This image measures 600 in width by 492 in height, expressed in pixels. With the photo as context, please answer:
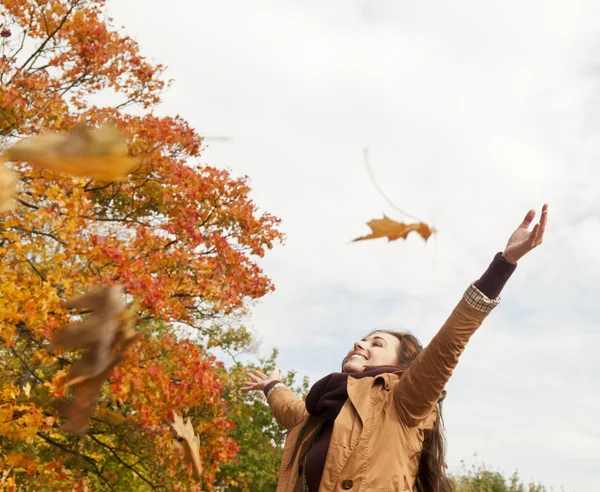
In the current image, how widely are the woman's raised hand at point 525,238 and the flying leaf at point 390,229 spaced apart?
107 cm

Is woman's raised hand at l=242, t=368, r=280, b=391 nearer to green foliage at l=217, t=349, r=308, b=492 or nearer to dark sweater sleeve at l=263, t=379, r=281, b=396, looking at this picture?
dark sweater sleeve at l=263, t=379, r=281, b=396

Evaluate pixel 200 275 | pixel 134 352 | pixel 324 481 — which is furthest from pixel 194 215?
pixel 324 481

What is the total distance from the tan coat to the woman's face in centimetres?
19

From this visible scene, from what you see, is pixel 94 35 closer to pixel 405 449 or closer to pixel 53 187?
pixel 53 187

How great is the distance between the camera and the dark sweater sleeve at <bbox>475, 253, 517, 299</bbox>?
6.79 feet

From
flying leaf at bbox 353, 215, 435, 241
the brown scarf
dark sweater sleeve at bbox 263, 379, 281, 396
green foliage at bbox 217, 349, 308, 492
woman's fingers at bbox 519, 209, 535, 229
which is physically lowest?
flying leaf at bbox 353, 215, 435, 241

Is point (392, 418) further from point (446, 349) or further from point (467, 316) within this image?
point (467, 316)

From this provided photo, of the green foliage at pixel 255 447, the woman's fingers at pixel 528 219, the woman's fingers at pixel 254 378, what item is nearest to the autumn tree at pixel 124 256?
the woman's fingers at pixel 254 378

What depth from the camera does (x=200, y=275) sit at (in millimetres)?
5816

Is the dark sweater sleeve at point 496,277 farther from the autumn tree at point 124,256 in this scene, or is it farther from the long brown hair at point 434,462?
the autumn tree at point 124,256

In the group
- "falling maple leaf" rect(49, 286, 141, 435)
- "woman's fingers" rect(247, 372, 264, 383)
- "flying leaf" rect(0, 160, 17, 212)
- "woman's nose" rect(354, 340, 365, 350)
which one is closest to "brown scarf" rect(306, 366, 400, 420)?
"woman's nose" rect(354, 340, 365, 350)

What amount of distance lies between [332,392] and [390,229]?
1.53 m

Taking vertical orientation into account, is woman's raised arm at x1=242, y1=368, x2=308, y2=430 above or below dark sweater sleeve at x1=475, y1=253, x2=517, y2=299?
below

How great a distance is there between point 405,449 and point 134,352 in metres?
3.34
